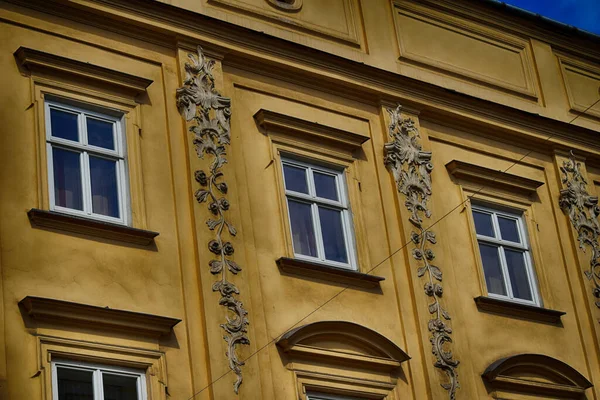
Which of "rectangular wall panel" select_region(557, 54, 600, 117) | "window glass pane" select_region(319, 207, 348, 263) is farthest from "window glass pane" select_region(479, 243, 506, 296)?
"rectangular wall panel" select_region(557, 54, 600, 117)

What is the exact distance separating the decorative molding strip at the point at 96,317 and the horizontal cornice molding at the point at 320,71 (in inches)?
161

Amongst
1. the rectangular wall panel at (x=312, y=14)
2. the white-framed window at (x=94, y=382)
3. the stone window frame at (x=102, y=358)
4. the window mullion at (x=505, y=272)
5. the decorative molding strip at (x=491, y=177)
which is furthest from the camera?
the decorative molding strip at (x=491, y=177)

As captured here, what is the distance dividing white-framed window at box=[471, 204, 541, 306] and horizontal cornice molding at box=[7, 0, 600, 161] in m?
1.42

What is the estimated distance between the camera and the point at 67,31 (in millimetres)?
16047

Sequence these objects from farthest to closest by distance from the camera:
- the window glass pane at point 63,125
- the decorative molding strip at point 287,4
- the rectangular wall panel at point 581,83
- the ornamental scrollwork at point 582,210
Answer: the rectangular wall panel at point 581,83, the ornamental scrollwork at point 582,210, the decorative molding strip at point 287,4, the window glass pane at point 63,125

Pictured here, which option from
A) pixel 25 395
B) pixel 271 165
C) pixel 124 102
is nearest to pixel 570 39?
pixel 271 165

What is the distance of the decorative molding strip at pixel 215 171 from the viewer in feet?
50.0

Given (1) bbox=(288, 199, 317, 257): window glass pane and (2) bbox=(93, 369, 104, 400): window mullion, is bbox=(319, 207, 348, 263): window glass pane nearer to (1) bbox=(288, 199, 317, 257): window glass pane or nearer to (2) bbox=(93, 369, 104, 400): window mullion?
(1) bbox=(288, 199, 317, 257): window glass pane

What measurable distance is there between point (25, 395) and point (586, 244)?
9.86 m

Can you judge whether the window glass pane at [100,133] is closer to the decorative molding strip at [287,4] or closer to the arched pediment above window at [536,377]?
the decorative molding strip at [287,4]

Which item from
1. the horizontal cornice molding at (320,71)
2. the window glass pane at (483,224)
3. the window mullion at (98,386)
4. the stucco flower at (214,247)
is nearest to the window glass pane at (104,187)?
the stucco flower at (214,247)

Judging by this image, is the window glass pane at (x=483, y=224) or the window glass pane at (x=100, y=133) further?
the window glass pane at (x=483, y=224)

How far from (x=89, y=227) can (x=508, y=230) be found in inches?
283

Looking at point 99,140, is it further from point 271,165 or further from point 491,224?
point 491,224
